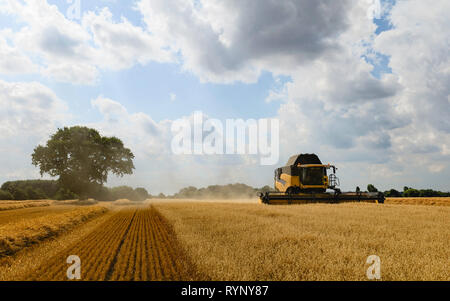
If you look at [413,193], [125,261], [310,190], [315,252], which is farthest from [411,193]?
[125,261]

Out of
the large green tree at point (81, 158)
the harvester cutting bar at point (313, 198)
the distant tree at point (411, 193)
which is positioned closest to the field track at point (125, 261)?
the harvester cutting bar at point (313, 198)

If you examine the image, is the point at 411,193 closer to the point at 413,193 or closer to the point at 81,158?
the point at 413,193

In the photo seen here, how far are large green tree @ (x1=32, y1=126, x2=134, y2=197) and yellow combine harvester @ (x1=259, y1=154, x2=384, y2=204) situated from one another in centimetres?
3541

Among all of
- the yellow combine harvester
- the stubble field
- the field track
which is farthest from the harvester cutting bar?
the field track

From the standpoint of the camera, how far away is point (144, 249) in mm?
9742

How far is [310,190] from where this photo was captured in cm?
2725

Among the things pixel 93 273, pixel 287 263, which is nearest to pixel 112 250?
pixel 93 273

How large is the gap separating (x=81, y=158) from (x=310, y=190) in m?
39.9

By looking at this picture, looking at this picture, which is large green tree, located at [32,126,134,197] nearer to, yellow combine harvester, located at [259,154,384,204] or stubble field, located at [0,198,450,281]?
yellow combine harvester, located at [259,154,384,204]

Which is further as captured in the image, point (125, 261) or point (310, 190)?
point (310, 190)

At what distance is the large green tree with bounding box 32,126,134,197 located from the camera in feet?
158

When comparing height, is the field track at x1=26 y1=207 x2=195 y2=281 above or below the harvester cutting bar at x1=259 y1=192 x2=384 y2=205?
below
